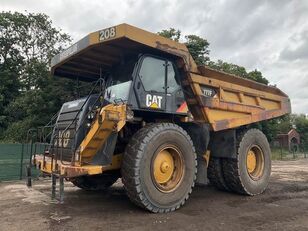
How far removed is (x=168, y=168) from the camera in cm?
627

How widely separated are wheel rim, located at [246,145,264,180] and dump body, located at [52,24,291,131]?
0.73 m

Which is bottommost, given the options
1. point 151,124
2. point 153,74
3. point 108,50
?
point 151,124

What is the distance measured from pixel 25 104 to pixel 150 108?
15586 mm

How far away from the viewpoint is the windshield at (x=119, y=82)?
6.24 meters

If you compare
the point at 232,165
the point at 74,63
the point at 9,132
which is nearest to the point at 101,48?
the point at 74,63

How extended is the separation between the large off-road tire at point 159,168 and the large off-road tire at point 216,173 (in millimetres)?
1699

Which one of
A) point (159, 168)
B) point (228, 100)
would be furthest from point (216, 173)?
point (159, 168)

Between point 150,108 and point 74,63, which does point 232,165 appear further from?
point 74,63

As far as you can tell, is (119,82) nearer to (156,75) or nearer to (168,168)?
(156,75)

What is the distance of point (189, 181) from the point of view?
641 cm

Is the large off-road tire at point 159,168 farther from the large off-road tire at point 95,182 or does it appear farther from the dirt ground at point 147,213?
the large off-road tire at point 95,182

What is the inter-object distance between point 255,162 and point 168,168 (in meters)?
3.14

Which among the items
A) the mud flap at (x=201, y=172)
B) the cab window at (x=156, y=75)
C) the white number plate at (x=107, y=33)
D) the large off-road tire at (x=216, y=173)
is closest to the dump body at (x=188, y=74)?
the white number plate at (x=107, y=33)

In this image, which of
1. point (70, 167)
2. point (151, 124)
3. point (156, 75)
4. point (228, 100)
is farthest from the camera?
A: point (228, 100)
